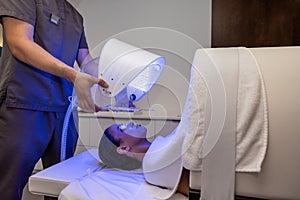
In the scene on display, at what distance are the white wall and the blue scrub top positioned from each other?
0.75 feet

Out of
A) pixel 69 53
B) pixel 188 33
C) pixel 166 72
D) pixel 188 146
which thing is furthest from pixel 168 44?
pixel 188 146

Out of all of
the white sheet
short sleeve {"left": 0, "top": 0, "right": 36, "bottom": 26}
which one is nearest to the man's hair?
the white sheet

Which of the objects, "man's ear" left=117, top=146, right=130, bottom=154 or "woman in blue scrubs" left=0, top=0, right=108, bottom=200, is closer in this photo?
"woman in blue scrubs" left=0, top=0, right=108, bottom=200

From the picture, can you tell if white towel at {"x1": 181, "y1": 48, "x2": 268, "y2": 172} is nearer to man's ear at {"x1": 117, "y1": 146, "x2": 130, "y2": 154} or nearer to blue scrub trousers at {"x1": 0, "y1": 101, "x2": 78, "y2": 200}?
man's ear at {"x1": 117, "y1": 146, "x2": 130, "y2": 154}

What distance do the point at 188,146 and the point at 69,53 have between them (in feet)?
2.63

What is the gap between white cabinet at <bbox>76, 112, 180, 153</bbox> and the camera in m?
1.21

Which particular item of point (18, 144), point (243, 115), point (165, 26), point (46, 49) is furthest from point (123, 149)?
point (165, 26)

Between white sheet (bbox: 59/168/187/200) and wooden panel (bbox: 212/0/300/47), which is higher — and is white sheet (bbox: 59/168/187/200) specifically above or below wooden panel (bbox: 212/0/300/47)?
below

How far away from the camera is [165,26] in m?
1.67

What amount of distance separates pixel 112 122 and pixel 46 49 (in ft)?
1.44

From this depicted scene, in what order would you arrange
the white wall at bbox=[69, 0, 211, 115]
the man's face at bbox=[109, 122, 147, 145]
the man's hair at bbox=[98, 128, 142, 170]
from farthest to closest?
1. the white wall at bbox=[69, 0, 211, 115]
2. the man's face at bbox=[109, 122, 147, 145]
3. the man's hair at bbox=[98, 128, 142, 170]

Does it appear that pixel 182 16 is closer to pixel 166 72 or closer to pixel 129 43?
pixel 166 72

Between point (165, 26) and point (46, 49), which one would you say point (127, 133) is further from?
point (165, 26)

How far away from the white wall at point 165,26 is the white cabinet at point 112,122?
89mm
